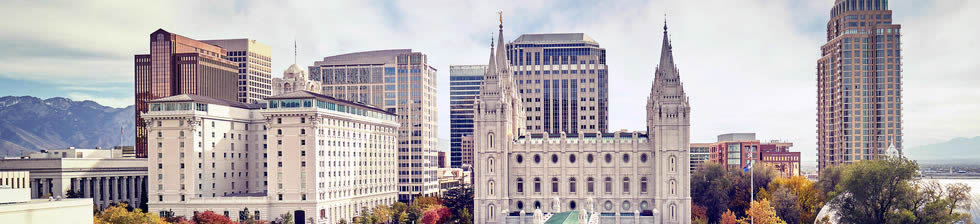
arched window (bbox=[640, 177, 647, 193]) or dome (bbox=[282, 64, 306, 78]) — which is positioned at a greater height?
dome (bbox=[282, 64, 306, 78])

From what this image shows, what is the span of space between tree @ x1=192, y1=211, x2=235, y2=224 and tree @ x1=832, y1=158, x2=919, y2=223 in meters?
87.9

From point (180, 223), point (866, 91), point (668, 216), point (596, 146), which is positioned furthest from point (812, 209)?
point (180, 223)

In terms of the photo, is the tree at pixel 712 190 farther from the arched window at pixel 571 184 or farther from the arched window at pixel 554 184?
the arched window at pixel 554 184

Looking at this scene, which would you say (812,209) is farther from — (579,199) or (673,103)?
(579,199)

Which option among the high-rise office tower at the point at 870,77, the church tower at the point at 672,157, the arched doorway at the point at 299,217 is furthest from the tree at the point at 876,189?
the high-rise office tower at the point at 870,77

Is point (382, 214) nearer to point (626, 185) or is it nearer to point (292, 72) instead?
point (292, 72)

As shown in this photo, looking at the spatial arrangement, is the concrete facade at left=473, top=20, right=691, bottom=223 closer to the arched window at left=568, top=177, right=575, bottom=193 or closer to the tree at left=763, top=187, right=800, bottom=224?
the arched window at left=568, top=177, right=575, bottom=193

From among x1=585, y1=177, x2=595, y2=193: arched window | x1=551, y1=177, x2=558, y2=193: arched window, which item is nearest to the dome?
Result: x1=551, y1=177, x2=558, y2=193: arched window

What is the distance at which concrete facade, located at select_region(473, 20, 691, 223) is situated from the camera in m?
144

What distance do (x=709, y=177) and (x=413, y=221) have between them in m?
57.5

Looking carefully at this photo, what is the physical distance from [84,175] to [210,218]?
3525 cm

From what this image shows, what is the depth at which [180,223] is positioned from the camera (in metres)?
123

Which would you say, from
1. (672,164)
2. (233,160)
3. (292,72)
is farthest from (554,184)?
(233,160)

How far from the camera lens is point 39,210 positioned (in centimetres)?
6981
